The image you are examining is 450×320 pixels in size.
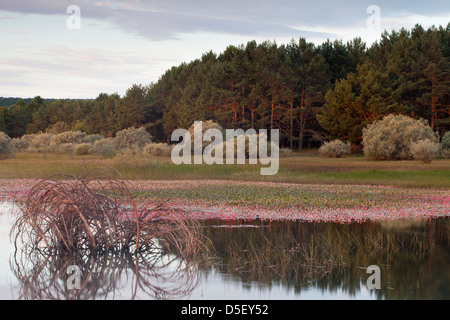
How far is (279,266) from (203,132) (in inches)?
1832

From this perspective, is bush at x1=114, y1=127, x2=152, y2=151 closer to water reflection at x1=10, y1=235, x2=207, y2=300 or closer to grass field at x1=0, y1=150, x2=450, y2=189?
grass field at x1=0, y1=150, x2=450, y2=189

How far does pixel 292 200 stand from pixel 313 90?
45.5 meters

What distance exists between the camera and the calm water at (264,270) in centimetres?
870

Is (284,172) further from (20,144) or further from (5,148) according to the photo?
(20,144)

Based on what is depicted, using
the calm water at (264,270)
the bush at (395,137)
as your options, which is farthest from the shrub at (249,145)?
the calm water at (264,270)

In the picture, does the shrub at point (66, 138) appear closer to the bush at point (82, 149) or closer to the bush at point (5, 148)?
the bush at point (82, 149)

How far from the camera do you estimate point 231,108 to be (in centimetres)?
6825

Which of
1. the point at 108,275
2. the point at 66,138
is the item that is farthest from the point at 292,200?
the point at 66,138

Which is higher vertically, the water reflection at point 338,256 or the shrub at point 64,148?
the shrub at point 64,148

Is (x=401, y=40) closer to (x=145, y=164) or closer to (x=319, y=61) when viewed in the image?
(x=319, y=61)

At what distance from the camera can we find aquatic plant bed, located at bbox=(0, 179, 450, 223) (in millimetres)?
17719

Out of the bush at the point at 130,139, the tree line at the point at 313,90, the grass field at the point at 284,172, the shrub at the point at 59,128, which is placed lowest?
the grass field at the point at 284,172

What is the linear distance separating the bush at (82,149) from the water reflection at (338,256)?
142 feet
